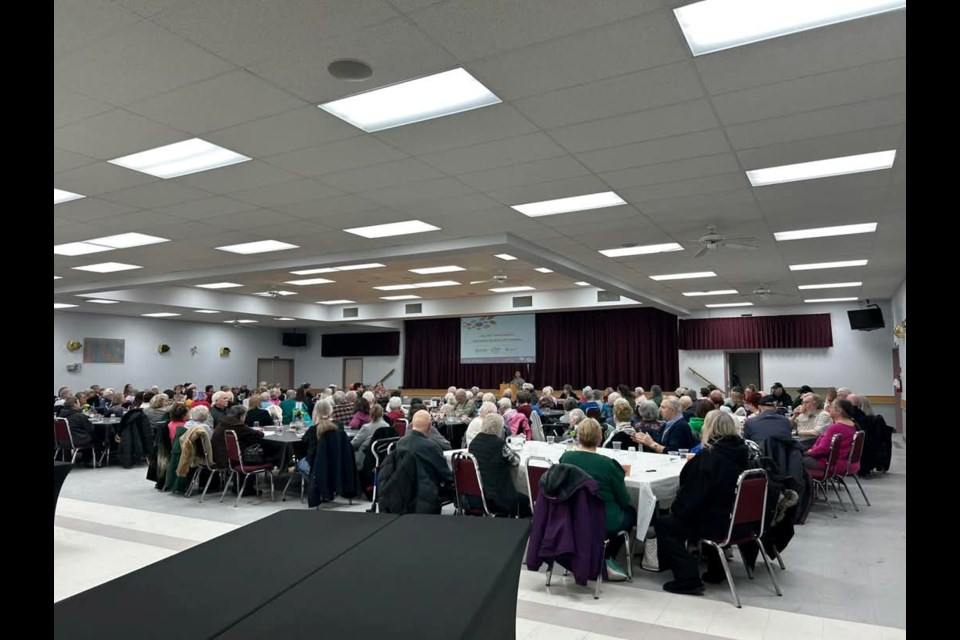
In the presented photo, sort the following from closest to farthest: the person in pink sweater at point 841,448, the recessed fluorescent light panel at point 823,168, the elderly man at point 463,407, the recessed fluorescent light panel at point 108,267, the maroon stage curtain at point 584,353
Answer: the recessed fluorescent light panel at point 823,168
the person in pink sweater at point 841,448
the recessed fluorescent light panel at point 108,267
the elderly man at point 463,407
the maroon stage curtain at point 584,353

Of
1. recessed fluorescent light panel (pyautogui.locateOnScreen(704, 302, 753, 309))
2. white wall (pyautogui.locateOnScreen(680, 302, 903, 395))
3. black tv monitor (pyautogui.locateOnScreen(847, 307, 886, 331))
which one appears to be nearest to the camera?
black tv monitor (pyautogui.locateOnScreen(847, 307, 886, 331))

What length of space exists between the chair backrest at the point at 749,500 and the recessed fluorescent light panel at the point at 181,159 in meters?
4.16

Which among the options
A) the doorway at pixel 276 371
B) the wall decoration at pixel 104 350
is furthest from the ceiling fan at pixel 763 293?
the wall decoration at pixel 104 350

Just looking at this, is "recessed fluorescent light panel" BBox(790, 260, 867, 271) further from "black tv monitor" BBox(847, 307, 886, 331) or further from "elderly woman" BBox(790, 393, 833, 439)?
"black tv monitor" BBox(847, 307, 886, 331)

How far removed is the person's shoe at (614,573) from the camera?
14.0 ft

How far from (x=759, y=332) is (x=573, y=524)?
12767mm

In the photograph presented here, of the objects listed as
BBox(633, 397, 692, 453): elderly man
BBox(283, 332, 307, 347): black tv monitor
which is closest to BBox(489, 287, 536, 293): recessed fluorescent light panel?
BBox(633, 397, 692, 453): elderly man

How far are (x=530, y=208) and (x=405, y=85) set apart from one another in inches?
111

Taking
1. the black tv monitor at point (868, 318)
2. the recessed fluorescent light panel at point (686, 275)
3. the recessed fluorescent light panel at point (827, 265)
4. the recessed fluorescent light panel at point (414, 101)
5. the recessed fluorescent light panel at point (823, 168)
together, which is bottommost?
the black tv monitor at point (868, 318)

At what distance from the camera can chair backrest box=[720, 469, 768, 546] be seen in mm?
3791

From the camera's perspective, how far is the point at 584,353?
56.2 ft

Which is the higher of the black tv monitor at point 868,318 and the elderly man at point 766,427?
the black tv monitor at point 868,318

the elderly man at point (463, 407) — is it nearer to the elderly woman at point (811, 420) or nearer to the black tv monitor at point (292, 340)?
the elderly woman at point (811, 420)

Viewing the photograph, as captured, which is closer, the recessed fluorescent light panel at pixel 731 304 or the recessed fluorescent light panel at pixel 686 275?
the recessed fluorescent light panel at pixel 686 275
